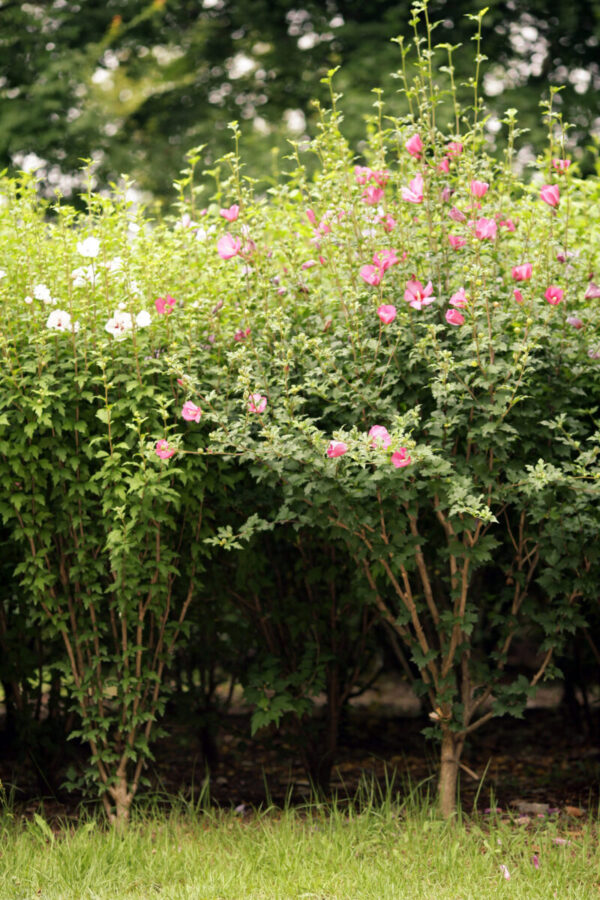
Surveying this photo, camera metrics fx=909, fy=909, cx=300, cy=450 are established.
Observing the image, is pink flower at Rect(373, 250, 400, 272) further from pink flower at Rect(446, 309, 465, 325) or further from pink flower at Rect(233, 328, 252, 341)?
pink flower at Rect(233, 328, 252, 341)

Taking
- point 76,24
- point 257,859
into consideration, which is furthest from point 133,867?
point 76,24

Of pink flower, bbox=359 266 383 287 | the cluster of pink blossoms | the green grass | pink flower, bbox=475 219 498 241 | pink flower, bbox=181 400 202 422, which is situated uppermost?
pink flower, bbox=475 219 498 241

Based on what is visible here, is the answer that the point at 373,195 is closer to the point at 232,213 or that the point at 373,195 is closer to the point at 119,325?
the point at 232,213

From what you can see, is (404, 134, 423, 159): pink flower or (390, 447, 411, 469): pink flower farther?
(404, 134, 423, 159): pink flower

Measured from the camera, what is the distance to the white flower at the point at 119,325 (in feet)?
10.6

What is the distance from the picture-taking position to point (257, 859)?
3205 mm

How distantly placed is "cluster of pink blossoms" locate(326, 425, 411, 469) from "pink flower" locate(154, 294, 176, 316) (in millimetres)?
831

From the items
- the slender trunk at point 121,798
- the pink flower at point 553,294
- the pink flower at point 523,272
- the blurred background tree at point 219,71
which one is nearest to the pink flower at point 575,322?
the pink flower at point 553,294

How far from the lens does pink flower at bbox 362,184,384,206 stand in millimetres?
3361

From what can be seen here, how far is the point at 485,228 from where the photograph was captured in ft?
10.3

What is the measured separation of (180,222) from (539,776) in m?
3.27

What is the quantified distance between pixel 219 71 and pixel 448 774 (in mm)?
11570

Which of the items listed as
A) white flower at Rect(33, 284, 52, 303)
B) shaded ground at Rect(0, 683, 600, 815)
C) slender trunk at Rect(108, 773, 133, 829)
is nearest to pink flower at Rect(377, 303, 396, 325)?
white flower at Rect(33, 284, 52, 303)

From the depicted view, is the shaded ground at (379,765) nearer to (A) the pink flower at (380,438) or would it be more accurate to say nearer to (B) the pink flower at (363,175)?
(A) the pink flower at (380,438)
